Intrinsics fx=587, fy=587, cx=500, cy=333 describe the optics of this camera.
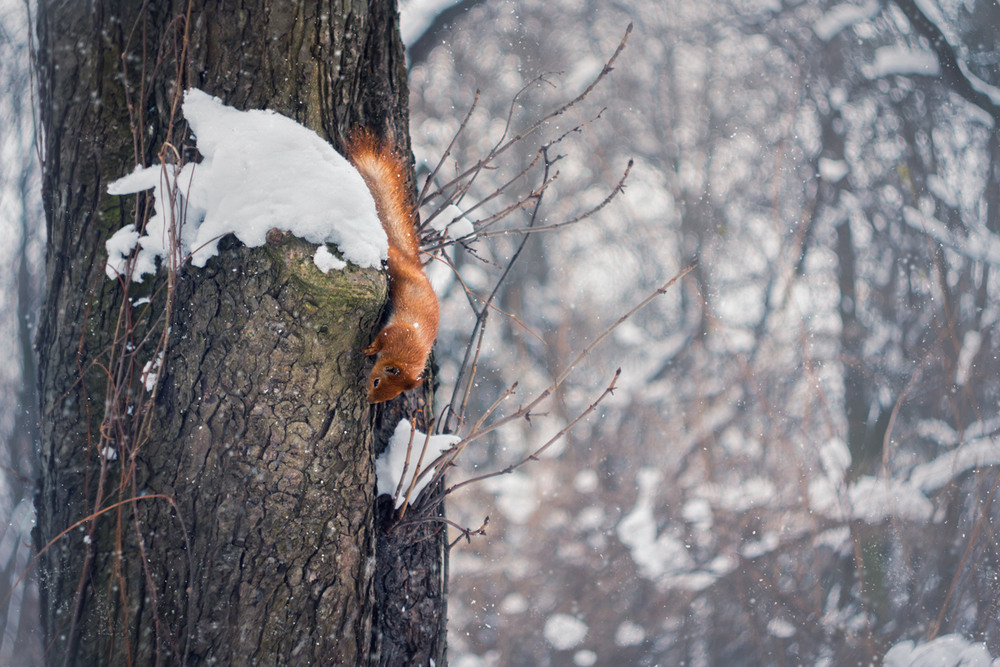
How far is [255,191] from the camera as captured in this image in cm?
88

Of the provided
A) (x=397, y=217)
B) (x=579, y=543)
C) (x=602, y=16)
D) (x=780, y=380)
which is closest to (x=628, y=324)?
(x=780, y=380)

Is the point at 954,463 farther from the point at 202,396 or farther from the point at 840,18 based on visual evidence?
the point at 202,396

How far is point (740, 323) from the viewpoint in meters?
3.69

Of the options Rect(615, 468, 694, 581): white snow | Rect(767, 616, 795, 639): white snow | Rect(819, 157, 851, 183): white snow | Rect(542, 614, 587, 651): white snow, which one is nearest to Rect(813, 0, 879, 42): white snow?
Rect(819, 157, 851, 183): white snow

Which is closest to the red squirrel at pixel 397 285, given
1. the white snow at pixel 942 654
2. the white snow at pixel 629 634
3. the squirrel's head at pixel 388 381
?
the squirrel's head at pixel 388 381

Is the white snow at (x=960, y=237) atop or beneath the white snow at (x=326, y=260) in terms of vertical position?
atop

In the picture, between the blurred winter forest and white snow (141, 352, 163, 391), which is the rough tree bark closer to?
white snow (141, 352, 163, 391)

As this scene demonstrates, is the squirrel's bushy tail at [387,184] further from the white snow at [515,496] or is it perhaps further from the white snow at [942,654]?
the white snow at [942,654]

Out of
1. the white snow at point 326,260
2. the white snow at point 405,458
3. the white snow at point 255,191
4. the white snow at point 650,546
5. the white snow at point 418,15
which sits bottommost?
the white snow at point 405,458

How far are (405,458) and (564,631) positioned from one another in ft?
9.70

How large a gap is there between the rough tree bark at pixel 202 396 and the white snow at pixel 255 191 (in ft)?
0.10

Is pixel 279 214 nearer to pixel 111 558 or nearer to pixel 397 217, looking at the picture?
pixel 397 217

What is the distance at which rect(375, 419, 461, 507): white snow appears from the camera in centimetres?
109

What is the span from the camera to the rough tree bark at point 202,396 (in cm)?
85
